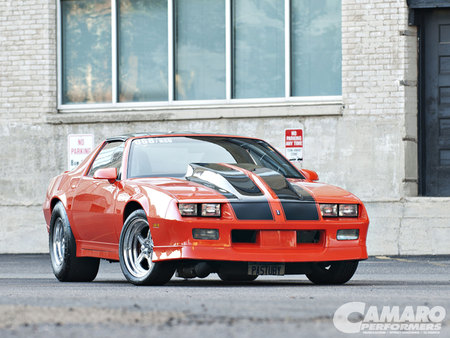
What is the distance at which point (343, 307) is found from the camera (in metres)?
6.20

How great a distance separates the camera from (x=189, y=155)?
9570mm

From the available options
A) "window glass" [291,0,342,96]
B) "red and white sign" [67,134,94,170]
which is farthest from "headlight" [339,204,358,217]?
"red and white sign" [67,134,94,170]

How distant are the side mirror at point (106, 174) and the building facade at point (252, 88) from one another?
8035 mm

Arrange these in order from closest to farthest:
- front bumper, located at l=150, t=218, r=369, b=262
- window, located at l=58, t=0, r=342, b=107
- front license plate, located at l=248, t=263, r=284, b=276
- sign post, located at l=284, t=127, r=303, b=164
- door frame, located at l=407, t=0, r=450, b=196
A: front bumper, located at l=150, t=218, r=369, b=262 < front license plate, located at l=248, t=263, r=284, b=276 < sign post, located at l=284, t=127, r=303, b=164 < door frame, located at l=407, t=0, r=450, b=196 < window, located at l=58, t=0, r=342, b=107

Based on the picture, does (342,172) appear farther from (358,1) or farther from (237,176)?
(237,176)

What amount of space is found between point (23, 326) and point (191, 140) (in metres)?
4.64

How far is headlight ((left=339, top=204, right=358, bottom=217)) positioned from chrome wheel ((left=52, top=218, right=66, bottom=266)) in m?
2.94

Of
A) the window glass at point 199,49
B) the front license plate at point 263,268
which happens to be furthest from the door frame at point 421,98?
the front license plate at point 263,268

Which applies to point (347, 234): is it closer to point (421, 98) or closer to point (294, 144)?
point (294, 144)

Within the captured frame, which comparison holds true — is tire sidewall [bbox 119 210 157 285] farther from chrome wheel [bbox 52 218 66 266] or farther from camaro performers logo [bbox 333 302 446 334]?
camaro performers logo [bbox 333 302 446 334]

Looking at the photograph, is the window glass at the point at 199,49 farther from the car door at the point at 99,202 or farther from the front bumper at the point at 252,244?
the front bumper at the point at 252,244

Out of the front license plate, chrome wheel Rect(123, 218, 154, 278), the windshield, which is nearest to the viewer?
the front license plate

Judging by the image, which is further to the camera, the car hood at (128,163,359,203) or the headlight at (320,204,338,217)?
the headlight at (320,204,338,217)

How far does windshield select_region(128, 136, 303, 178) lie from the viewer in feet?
31.0
